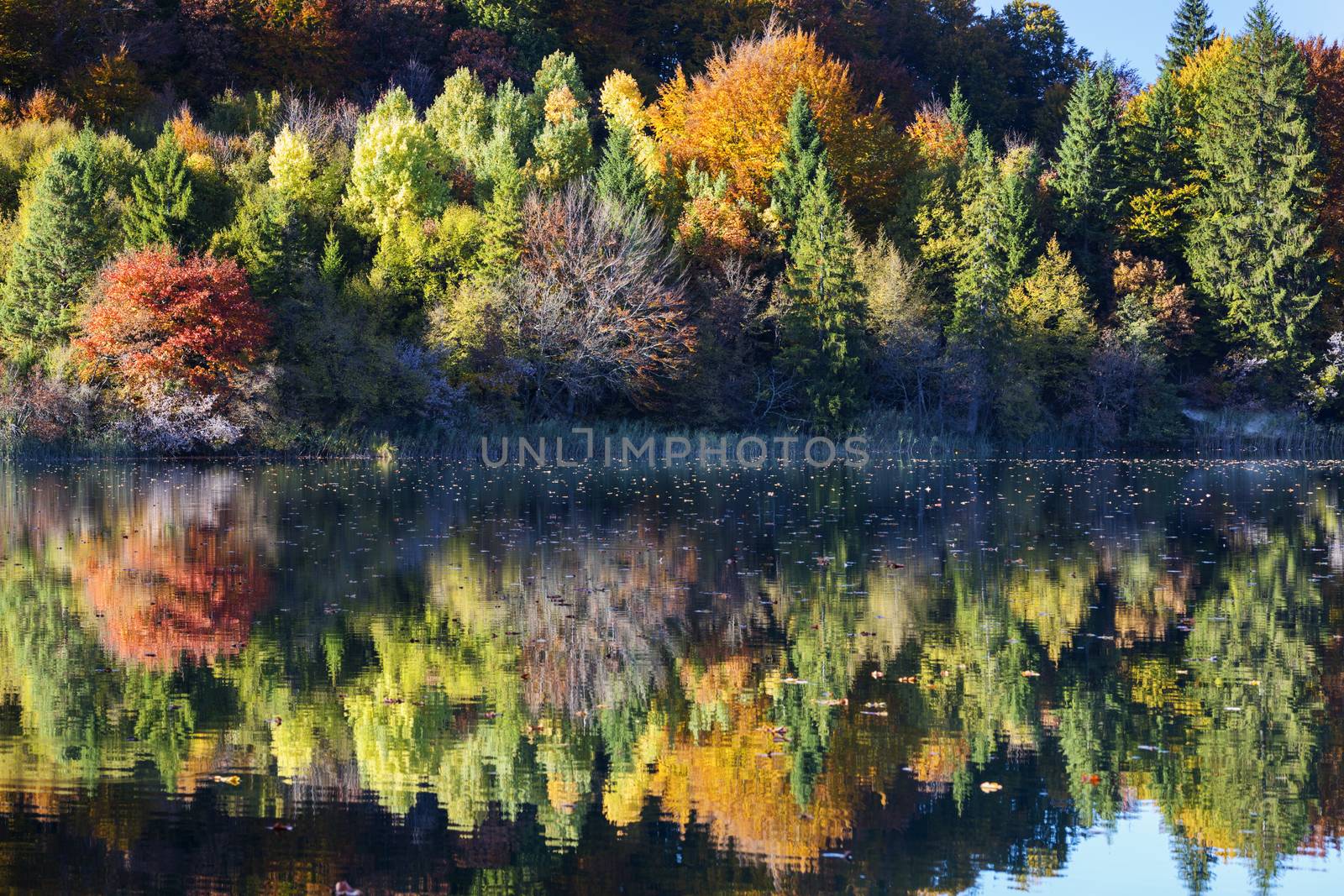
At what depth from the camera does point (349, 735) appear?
9375mm

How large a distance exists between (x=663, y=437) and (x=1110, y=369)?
53.4 ft

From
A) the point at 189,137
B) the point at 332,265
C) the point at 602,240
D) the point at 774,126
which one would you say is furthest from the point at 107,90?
the point at 774,126

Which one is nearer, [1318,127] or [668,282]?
[668,282]

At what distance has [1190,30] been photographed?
6781 cm

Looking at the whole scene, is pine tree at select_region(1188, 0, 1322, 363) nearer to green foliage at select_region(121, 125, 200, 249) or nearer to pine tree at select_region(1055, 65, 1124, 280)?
pine tree at select_region(1055, 65, 1124, 280)

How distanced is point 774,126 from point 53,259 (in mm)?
25391

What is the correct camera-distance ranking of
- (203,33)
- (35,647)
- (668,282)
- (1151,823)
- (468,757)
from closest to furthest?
(1151,823)
(468,757)
(35,647)
(668,282)
(203,33)

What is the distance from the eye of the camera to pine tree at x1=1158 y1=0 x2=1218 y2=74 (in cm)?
6731

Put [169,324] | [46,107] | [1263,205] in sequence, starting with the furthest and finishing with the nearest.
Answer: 1. [1263,205]
2. [46,107]
3. [169,324]

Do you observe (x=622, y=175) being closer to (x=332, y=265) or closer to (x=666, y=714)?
(x=332, y=265)

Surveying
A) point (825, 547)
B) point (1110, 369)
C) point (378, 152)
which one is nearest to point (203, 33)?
point (378, 152)

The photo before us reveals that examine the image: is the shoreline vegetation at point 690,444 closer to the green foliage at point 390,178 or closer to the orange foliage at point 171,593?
the green foliage at point 390,178

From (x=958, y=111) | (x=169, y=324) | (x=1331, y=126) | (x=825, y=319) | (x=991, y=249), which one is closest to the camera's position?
(x=169, y=324)

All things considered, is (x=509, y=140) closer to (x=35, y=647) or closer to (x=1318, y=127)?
(x=1318, y=127)
